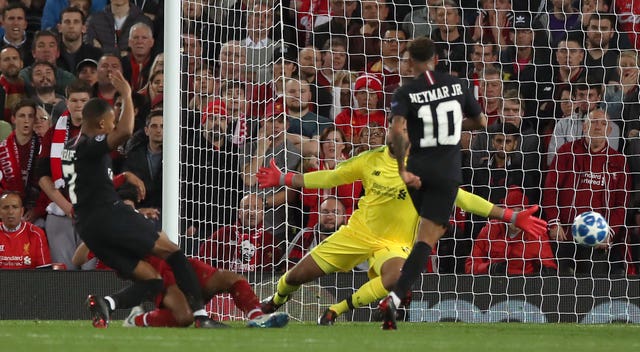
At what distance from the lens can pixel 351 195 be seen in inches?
502

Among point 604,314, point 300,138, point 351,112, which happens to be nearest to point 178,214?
point 300,138

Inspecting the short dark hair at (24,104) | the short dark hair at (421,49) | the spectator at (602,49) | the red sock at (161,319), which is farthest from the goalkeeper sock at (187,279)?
the spectator at (602,49)

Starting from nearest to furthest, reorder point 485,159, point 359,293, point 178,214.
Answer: point 359,293, point 178,214, point 485,159

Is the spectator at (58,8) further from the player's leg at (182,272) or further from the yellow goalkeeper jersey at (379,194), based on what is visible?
the player's leg at (182,272)

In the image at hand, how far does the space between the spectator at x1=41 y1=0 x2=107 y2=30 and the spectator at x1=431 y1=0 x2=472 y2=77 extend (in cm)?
381

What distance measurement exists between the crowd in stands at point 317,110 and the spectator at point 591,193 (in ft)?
0.06

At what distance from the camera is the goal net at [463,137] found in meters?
12.0

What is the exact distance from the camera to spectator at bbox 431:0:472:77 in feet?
45.2

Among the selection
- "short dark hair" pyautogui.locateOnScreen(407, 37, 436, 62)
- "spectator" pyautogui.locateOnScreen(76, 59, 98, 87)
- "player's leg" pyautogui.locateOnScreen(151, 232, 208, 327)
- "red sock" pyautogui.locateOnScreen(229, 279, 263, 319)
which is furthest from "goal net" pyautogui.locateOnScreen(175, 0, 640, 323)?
"short dark hair" pyautogui.locateOnScreen(407, 37, 436, 62)

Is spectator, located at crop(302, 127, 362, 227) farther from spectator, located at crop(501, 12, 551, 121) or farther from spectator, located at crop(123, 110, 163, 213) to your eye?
spectator, located at crop(501, 12, 551, 121)

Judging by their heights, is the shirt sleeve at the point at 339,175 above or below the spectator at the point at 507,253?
above

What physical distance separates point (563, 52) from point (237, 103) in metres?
3.66

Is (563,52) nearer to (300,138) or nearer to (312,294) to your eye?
(300,138)

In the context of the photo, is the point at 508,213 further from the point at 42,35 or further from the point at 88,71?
the point at 42,35
